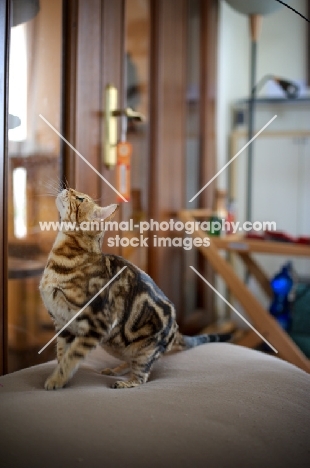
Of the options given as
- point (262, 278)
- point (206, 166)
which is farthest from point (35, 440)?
point (262, 278)

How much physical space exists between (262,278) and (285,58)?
3.87 ft

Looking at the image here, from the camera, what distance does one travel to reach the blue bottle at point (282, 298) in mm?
1856

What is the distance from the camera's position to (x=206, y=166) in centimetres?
182

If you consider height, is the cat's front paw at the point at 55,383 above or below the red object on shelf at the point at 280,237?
below

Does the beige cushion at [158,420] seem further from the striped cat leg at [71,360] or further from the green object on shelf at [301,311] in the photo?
the green object on shelf at [301,311]

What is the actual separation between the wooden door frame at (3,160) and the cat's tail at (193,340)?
0.35 meters

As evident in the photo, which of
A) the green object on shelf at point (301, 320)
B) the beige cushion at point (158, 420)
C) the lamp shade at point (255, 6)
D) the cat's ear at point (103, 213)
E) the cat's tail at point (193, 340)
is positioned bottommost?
the green object on shelf at point (301, 320)

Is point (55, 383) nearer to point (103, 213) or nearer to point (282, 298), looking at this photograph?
point (103, 213)

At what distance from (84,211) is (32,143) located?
25cm

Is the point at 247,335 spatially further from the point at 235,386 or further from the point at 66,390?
the point at 66,390

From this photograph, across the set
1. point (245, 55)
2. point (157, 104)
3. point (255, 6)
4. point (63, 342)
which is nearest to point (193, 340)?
point (63, 342)

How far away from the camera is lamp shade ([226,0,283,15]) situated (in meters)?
1.59

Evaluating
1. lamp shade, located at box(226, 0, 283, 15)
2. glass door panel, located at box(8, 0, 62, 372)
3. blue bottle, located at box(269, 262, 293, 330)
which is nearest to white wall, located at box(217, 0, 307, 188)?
lamp shade, located at box(226, 0, 283, 15)

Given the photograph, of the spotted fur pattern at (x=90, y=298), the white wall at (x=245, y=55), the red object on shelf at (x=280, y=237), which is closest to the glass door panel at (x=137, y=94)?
the spotted fur pattern at (x=90, y=298)
